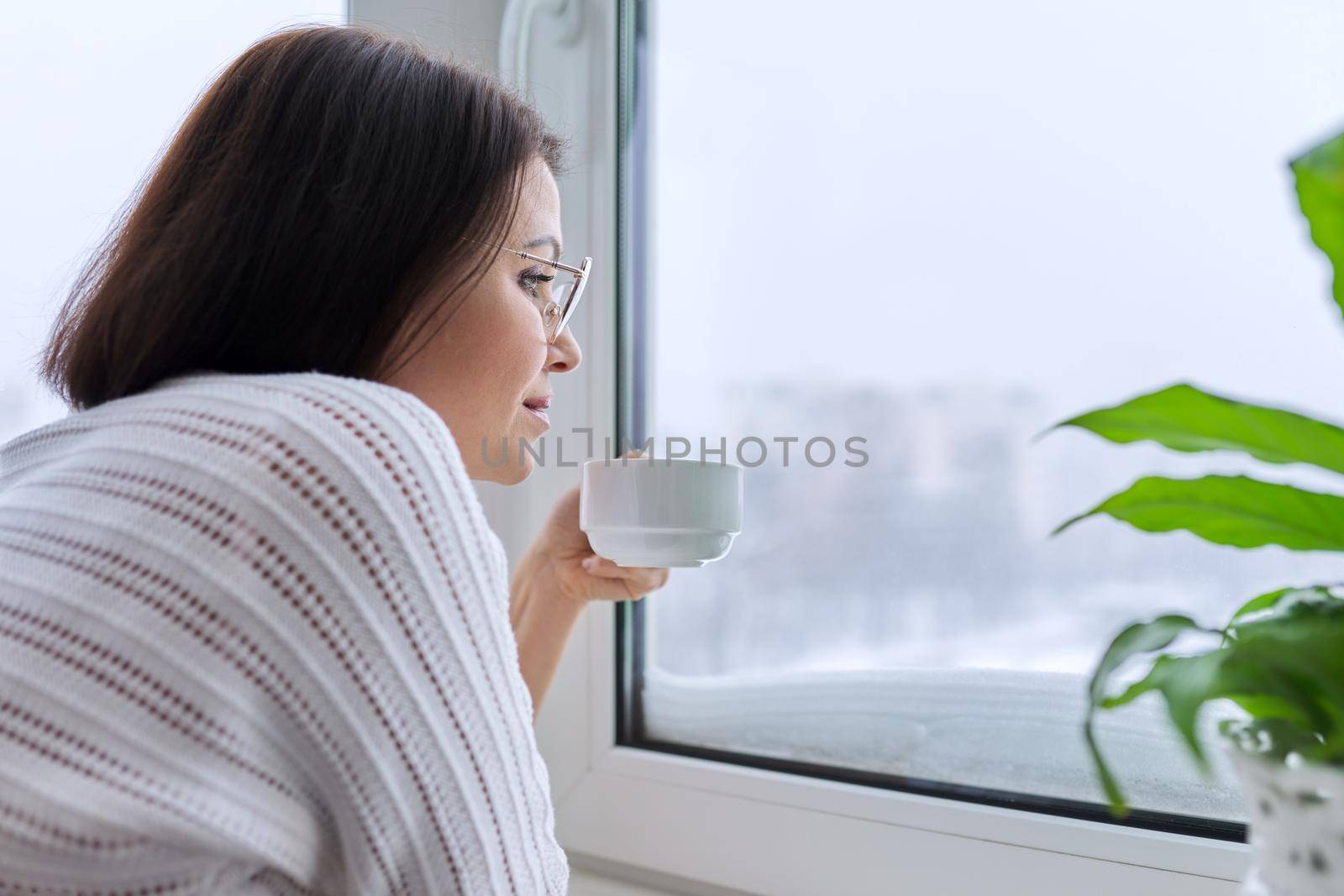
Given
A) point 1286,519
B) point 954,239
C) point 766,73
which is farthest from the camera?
point 766,73

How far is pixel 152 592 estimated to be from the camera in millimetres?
497

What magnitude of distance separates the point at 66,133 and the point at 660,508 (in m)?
0.64

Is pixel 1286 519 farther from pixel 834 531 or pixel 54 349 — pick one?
pixel 54 349

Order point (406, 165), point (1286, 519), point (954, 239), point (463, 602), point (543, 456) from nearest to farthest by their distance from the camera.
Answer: point (1286, 519) → point (463, 602) → point (406, 165) → point (954, 239) → point (543, 456)

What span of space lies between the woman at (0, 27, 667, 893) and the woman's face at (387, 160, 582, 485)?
57mm

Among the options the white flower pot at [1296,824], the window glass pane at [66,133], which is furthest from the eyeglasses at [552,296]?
the white flower pot at [1296,824]

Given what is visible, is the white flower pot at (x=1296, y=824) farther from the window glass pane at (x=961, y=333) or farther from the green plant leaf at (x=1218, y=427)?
the window glass pane at (x=961, y=333)

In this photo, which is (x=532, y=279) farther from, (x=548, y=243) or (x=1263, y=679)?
(x=1263, y=679)

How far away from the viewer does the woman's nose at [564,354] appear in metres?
0.92

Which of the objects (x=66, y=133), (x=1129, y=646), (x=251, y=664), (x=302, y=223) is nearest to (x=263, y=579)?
(x=251, y=664)

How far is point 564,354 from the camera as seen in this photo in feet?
3.03

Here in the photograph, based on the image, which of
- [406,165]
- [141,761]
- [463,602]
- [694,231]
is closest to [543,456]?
[694,231]

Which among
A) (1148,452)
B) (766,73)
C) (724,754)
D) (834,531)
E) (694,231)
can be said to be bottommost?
(724,754)

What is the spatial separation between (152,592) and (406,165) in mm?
383
